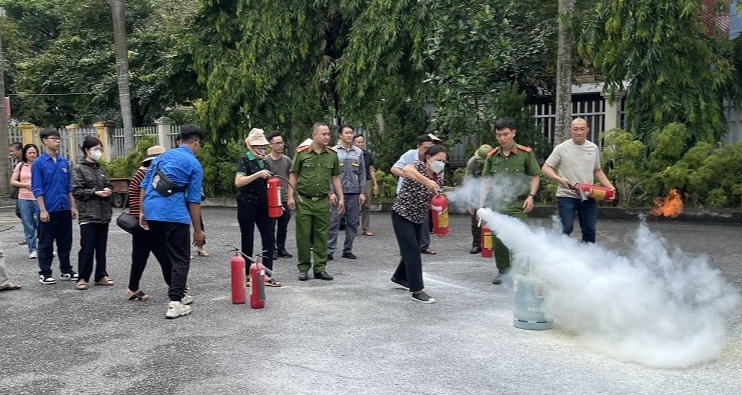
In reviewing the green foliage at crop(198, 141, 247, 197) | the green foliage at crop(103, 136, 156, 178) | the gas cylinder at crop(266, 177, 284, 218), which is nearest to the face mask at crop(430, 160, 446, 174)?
the gas cylinder at crop(266, 177, 284, 218)

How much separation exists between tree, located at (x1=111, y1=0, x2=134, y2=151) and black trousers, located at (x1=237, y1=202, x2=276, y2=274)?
46.7 ft

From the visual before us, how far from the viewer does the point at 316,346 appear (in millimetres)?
6246

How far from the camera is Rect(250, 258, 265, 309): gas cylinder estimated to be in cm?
752

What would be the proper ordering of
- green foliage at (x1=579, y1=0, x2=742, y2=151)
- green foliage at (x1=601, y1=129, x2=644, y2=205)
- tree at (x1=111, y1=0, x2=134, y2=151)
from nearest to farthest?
1. green foliage at (x1=601, y1=129, x2=644, y2=205)
2. green foliage at (x1=579, y1=0, x2=742, y2=151)
3. tree at (x1=111, y1=0, x2=134, y2=151)

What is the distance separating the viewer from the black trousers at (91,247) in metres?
8.61

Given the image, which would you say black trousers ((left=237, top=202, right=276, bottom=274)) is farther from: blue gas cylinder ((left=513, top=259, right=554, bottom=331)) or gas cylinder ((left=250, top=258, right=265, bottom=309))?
blue gas cylinder ((left=513, top=259, right=554, bottom=331))

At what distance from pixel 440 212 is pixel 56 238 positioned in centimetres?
464

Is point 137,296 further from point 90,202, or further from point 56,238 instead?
point 56,238

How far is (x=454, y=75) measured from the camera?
17.2m

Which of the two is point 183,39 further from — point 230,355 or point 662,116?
point 230,355

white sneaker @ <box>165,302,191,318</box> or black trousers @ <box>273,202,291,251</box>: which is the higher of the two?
black trousers @ <box>273,202,291,251</box>

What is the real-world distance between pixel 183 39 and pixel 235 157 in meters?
4.13

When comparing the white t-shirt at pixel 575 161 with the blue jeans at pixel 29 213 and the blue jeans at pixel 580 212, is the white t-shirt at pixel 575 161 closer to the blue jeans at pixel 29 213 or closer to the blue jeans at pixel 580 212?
the blue jeans at pixel 580 212

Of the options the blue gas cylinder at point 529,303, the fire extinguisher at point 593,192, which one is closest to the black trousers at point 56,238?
the blue gas cylinder at point 529,303
